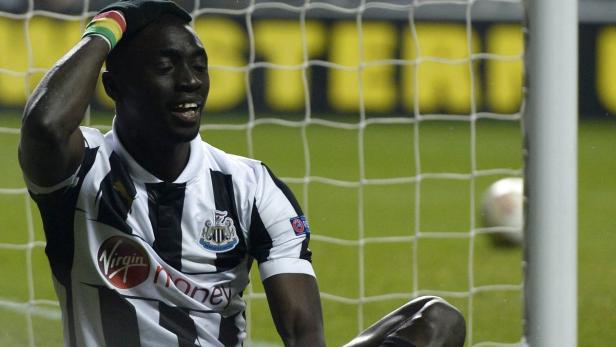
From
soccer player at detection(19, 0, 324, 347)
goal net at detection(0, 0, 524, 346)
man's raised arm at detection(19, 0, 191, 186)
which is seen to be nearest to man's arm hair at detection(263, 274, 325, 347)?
soccer player at detection(19, 0, 324, 347)

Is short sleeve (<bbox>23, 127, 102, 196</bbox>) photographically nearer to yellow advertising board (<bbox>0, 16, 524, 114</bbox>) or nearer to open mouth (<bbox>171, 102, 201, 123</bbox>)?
open mouth (<bbox>171, 102, 201, 123</bbox>)

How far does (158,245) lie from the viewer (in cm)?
260

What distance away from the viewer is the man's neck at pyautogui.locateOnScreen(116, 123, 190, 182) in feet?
8.64

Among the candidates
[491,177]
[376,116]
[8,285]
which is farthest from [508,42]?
[8,285]

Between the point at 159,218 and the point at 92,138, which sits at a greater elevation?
the point at 92,138

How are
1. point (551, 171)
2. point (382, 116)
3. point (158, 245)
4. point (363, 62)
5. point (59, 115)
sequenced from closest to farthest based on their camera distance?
point (59, 115), point (158, 245), point (551, 171), point (363, 62), point (382, 116)

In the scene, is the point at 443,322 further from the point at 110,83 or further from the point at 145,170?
the point at 110,83

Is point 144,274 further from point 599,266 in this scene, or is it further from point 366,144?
point 366,144

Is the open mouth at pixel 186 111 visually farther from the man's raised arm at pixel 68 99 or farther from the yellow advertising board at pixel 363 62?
the yellow advertising board at pixel 363 62

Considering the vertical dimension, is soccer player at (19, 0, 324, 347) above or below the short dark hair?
below

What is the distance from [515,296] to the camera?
18.2ft

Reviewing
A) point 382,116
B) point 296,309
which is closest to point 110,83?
point 296,309

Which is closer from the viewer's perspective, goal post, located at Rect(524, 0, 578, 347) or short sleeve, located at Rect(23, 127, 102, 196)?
short sleeve, located at Rect(23, 127, 102, 196)

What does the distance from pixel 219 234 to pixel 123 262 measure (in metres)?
0.21
